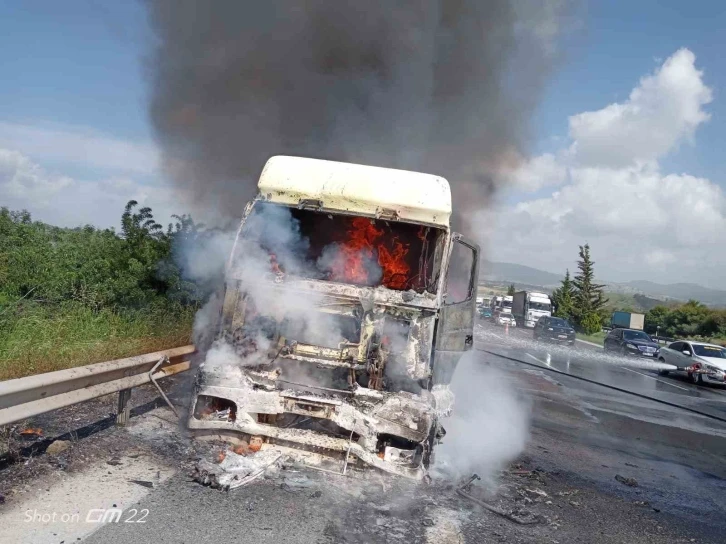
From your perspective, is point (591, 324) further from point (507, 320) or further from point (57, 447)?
point (57, 447)

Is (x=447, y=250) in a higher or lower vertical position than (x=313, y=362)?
higher

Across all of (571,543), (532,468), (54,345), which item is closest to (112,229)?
(54,345)

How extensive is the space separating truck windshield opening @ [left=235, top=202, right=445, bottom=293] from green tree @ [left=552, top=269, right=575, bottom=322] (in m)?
49.8

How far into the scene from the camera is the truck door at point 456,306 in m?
5.69

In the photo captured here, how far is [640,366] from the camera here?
22.5m

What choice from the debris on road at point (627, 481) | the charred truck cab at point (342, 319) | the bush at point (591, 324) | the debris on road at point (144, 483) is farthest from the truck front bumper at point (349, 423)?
the bush at point (591, 324)

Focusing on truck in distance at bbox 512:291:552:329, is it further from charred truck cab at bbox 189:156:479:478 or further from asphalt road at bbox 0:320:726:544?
charred truck cab at bbox 189:156:479:478

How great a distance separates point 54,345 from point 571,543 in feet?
18.6

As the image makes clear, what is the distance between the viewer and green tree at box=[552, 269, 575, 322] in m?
53.5

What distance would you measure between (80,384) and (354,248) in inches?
114

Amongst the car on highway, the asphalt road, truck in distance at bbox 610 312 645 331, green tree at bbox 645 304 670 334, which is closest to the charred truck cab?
the asphalt road

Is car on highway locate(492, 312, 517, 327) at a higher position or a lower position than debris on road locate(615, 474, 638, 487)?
higher

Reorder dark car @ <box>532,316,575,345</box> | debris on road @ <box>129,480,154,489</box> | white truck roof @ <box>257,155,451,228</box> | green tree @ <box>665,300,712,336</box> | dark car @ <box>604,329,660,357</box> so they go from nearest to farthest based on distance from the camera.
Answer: debris on road @ <box>129,480,154,489</box>
white truck roof @ <box>257,155,451,228</box>
dark car @ <box>604,329,660,357</box>
dark car @ <box>532,316,575,345</box>
green tree @ <box>665,300,712,336</box>

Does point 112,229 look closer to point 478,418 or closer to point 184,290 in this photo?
point 184,290
